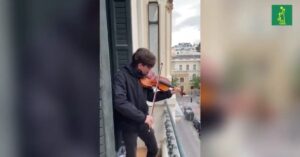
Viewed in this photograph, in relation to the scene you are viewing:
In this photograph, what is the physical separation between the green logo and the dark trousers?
1466 mm

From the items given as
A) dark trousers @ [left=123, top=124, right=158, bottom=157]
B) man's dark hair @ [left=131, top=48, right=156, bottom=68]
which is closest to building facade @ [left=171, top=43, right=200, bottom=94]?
man's dark hair @ [left=131, top=48, right=156, bottom=68]

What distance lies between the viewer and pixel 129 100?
77.3 inches

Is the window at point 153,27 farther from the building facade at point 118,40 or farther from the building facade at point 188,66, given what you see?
the building facade at point 188,66

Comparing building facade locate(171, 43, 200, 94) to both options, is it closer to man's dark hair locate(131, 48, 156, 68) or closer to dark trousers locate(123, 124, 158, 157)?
man's dark hair locate(131, 48, 156, 68)

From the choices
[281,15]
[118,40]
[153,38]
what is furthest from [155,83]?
[153,38]

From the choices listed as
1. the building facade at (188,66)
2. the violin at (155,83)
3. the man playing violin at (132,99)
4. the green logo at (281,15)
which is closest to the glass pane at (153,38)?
the violin at (155,83)

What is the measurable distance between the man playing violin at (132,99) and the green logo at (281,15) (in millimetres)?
1178

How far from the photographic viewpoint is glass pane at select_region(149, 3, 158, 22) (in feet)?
16.5

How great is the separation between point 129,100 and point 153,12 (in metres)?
3.26

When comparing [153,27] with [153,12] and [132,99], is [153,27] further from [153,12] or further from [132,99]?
[132,99]

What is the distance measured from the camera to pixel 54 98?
0.81 meters

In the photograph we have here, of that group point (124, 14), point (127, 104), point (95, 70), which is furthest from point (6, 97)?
point (124, 14)

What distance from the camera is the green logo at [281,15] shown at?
2.29 feet

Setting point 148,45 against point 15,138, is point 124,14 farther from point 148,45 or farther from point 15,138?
point 148,45
